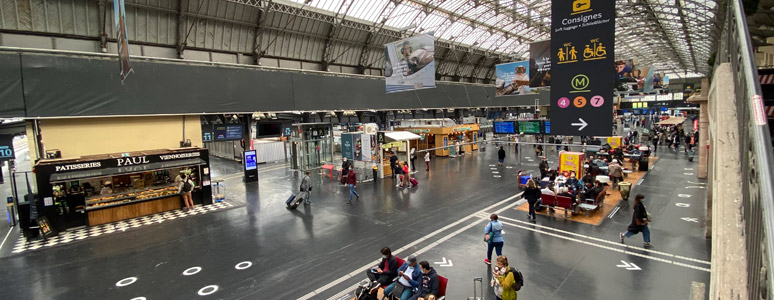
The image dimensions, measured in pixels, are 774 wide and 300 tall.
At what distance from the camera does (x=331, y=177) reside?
2039 centimetres

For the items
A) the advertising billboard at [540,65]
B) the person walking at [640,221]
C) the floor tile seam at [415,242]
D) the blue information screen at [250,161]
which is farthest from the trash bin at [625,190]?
the blue information screen at [250,161]

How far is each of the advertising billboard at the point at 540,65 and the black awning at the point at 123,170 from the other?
55.8 ft

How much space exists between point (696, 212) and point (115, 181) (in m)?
21.2

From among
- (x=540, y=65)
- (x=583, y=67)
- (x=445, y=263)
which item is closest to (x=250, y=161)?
(x=445, y=263)

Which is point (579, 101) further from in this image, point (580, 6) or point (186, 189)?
point (186, 189)

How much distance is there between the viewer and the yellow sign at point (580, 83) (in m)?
7.24

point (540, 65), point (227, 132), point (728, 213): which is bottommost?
point (728, 213)

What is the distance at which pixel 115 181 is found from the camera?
14.1 m

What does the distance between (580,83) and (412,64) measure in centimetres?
755

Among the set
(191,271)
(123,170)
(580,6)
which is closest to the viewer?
(580,6)

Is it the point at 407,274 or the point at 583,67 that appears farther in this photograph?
the point at 583,67

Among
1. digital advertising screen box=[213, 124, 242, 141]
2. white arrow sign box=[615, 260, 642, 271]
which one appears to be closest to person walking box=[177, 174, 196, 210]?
digital advertising screen box=[213, 124, 242, 141]

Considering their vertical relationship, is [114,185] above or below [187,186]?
above

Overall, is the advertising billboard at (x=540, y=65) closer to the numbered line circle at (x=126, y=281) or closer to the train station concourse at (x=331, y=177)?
the train station concourse at (x=331, y=177)
